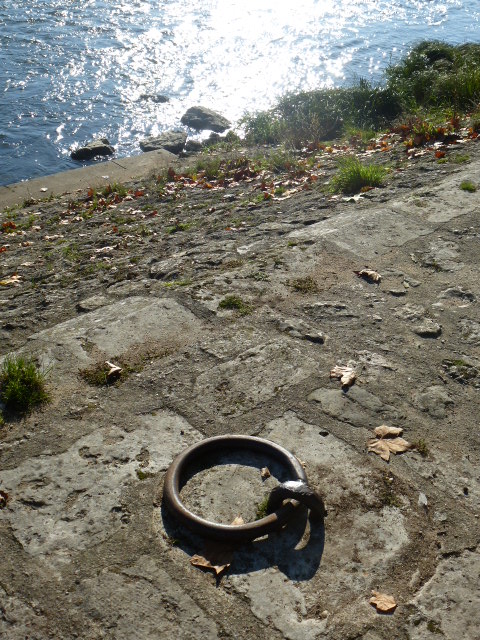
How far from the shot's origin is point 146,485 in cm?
311

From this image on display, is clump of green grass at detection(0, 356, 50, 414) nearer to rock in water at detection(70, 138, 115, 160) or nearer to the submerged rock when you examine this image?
rock in water at detection(70, 138, 115, 160)

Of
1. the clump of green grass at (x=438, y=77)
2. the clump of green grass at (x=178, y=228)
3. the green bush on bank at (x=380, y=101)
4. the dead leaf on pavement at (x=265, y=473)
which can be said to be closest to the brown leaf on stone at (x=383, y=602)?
the dead leaf on pavement at (x=265, y=473)

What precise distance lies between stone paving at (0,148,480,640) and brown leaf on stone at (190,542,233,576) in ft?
0.10

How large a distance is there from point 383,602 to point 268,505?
0.58 metres

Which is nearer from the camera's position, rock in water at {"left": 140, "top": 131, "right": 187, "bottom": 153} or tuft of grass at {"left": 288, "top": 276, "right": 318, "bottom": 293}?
tuft of grass at {"left": 288, "top": 276, "right": 318, "bottom": 293}

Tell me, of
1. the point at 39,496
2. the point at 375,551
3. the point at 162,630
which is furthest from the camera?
the point at 39,496

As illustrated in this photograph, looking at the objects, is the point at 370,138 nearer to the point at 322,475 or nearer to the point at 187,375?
the point at 187,375

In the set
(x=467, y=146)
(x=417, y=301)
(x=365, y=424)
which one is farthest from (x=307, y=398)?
(x=467, y=146)

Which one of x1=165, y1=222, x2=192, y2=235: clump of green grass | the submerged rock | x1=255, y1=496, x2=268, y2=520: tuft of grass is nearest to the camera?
x1=255, y1=496, x2=268, y2=520: tuft of grass

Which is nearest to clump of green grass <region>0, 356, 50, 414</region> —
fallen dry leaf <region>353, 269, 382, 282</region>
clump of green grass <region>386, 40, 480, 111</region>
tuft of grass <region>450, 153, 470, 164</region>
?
fallen dry leaf <region>353, 269, 382, 282</region>

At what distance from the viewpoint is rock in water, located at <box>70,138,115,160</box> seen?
13.5m

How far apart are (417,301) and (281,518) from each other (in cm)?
215

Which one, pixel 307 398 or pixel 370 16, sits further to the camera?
pixel 370 16

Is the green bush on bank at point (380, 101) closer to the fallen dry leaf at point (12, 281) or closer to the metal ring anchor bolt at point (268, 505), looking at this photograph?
the fallen dry leaf at point (12, 281)
